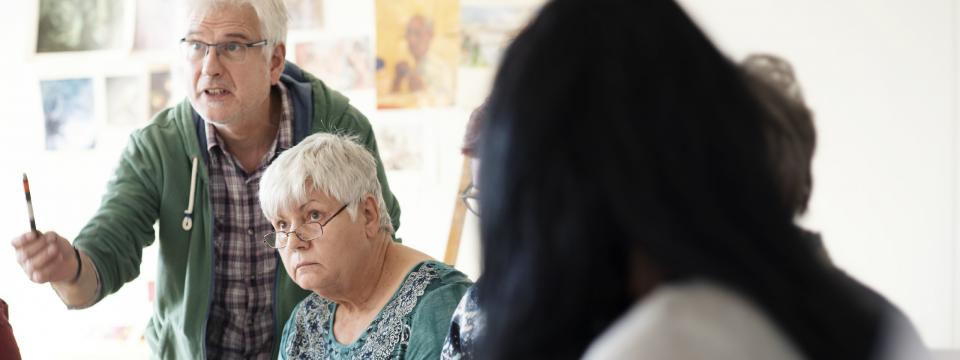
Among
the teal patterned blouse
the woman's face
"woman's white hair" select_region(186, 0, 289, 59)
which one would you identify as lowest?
the teal patterned blouse

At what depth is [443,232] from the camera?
3.78 meters

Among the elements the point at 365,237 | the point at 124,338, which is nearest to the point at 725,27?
the point at 365,237

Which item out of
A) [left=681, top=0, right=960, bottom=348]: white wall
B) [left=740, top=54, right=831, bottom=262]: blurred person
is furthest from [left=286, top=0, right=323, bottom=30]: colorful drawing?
[left=740, top=54, right=831, bottom=262]: blurred person

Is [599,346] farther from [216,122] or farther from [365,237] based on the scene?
[216,122]

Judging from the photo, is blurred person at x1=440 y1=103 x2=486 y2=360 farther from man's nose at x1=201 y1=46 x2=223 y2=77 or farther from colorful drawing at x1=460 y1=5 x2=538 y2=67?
colorful drawing at x1=460 y1=5 x2=538 y2=67

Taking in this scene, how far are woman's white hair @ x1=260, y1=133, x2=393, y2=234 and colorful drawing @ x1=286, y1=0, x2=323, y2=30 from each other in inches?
71.4

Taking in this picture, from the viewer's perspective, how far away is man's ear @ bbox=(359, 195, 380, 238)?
6.95ft

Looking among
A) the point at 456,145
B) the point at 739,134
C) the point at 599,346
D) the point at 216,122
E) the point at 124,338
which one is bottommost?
the point at 124,338

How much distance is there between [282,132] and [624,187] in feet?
5.44

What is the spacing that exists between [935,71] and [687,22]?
2.75 m

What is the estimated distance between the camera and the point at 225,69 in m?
2.18

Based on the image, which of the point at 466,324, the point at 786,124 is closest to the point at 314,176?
the point at 466,324

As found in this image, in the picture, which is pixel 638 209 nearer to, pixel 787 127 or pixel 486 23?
pixel 787 127

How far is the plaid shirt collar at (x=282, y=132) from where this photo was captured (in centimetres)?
225
